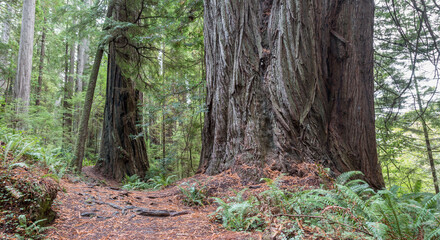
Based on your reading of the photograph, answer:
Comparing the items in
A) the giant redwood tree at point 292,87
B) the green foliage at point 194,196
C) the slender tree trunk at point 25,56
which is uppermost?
the slender tree trunk at point 25,56

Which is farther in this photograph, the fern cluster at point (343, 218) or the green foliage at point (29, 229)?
the green foliage at point (29, 229)

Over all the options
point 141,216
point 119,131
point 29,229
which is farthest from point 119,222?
point 119,131

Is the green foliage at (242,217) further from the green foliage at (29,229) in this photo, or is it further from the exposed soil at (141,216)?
the green foliage at (29,229)

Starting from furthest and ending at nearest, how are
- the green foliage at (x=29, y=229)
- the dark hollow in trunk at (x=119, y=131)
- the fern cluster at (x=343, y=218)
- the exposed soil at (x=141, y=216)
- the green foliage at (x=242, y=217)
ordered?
1. the dark hollow in trunk at (x=119, y=131)
2. the exposed soil at (x=141, y=216)
3. the green foliage at (x=242, y=217)
4. the green foliage at (x=29, y=229)
5. the fern cluster at (x=343, y=218)

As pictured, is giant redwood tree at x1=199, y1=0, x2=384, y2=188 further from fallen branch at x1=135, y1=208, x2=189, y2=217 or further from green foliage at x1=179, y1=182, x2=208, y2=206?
fallen branch at x1=135, y1=208, x2=189, y2=217

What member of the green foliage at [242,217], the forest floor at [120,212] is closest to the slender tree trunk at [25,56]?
the forest floor at [120,212]

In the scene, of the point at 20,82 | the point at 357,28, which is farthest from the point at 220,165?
the point at 20,82

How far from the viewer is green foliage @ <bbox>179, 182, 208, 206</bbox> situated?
10.8 ft

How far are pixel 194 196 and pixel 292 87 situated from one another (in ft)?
7.41

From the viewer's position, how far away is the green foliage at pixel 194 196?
329 centimetres

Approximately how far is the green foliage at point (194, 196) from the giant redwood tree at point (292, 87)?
649 millimetres

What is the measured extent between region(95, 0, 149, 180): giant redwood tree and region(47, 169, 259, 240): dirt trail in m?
4.02

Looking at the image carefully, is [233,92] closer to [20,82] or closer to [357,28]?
[357,28]

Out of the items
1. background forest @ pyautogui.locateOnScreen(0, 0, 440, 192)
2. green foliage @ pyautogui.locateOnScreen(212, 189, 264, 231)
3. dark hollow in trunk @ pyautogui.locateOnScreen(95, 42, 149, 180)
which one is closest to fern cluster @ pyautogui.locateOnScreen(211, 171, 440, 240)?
green foliage @ pyautogui.locateOnScreen(212, 189, 264, 231)
